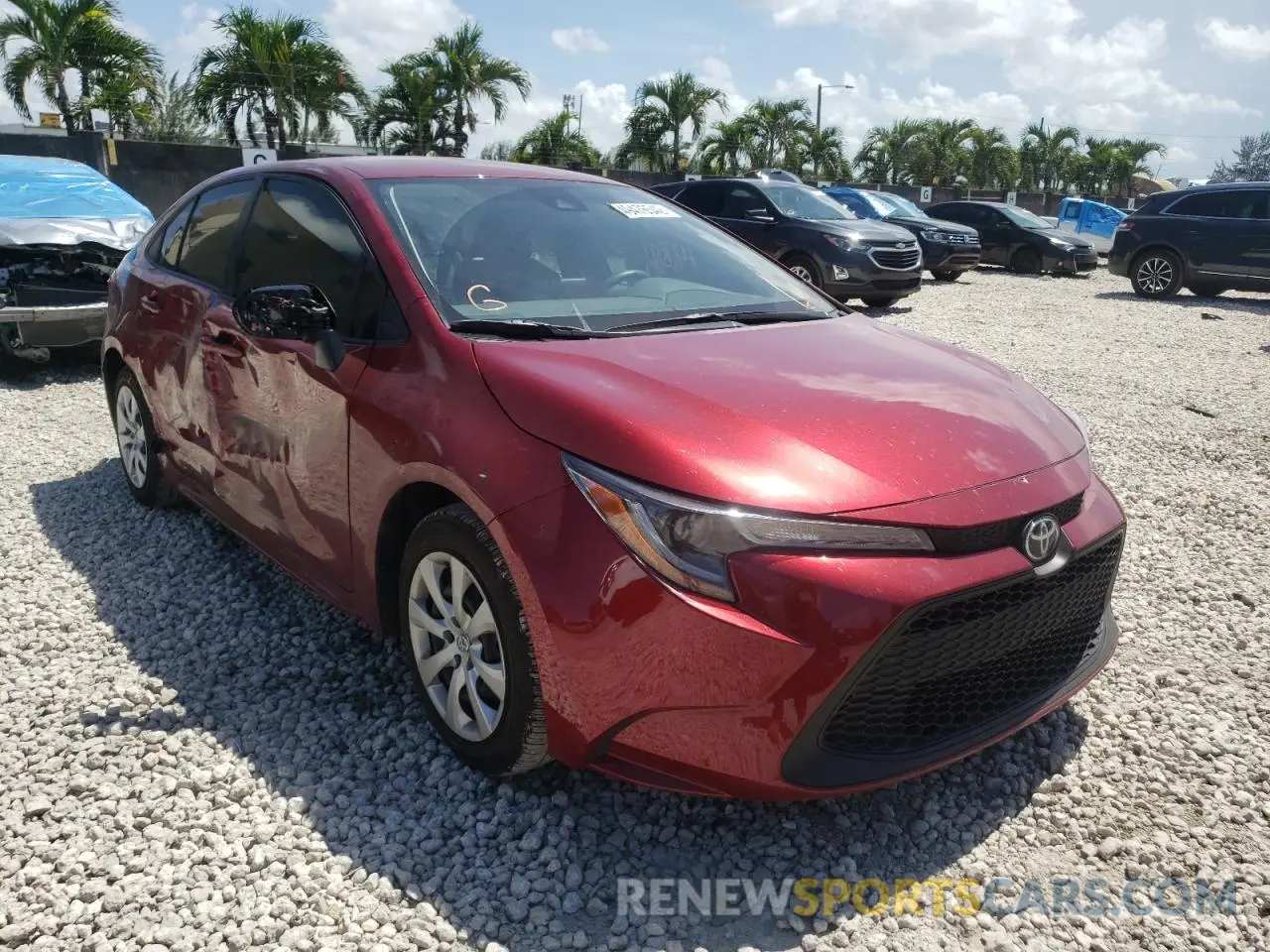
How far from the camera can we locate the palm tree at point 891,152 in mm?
39719

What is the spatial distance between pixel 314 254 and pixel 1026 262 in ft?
60.7

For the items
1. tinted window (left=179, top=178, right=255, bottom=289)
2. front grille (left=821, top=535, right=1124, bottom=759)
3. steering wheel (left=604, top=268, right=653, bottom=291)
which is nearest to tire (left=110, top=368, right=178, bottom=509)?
tinted window (left=179, top=178, right=255, bottom=289)

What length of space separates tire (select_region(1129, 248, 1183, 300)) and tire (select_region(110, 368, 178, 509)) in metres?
14.8

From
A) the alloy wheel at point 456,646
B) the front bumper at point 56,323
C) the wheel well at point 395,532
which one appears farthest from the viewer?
the front bumper at point 56,323

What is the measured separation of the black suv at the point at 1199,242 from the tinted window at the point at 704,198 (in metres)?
6.61

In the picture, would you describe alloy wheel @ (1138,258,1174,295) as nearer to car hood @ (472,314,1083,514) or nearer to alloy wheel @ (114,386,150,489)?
car hood @ (472,314,1083,514)

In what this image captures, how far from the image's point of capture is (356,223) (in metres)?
3.10

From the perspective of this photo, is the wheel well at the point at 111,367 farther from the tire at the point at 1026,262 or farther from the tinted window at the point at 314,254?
the tire at the point at 1026,262

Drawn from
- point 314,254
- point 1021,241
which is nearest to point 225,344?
point 314,254

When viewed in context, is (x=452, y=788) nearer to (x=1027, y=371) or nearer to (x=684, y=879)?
(x=684, y=879)

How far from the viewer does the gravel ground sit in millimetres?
2242

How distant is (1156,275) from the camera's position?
15219 millimetres

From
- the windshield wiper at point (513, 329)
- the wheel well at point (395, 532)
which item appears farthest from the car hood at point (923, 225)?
the wheel well at point (395, 532)

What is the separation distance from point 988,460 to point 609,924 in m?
1.40
